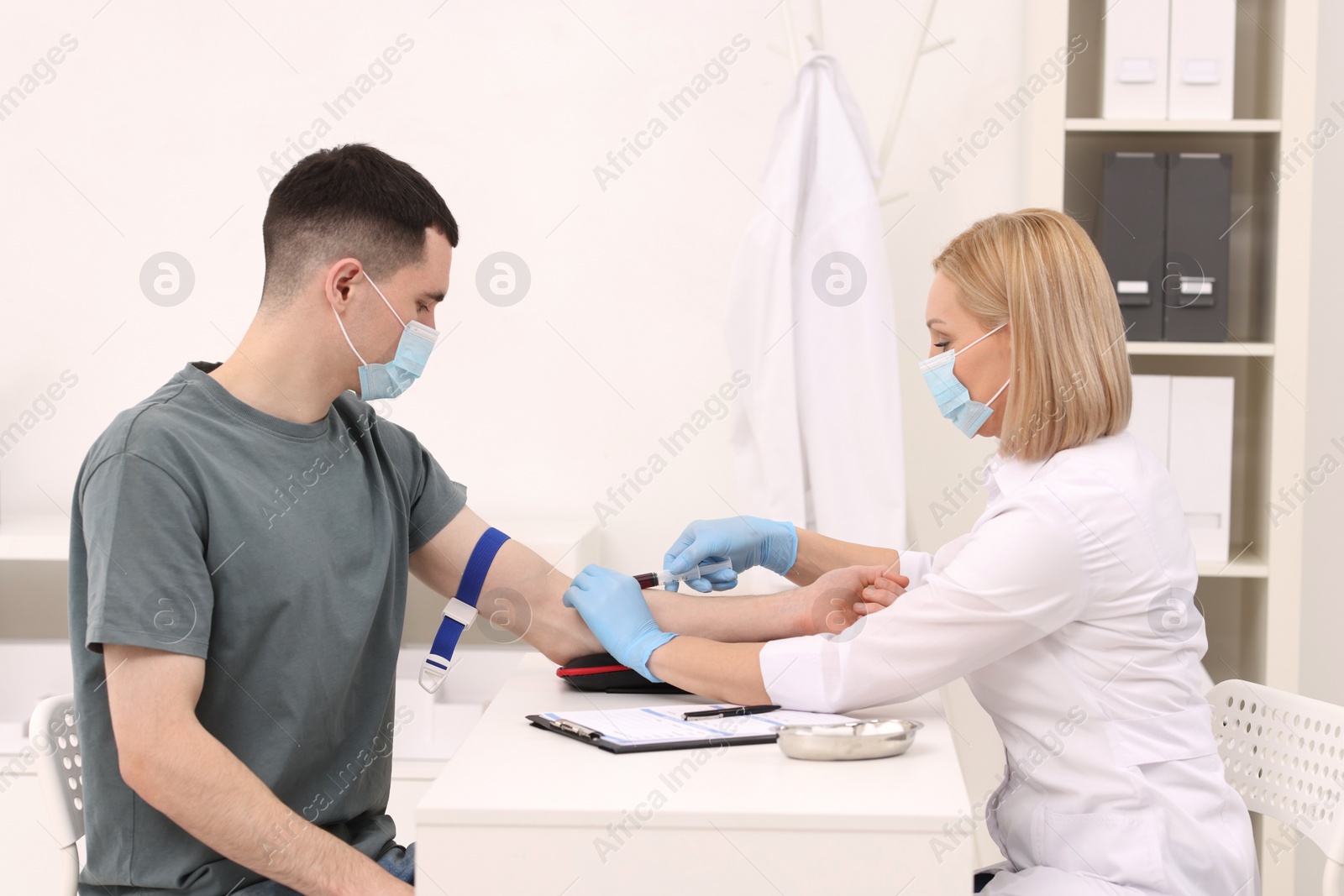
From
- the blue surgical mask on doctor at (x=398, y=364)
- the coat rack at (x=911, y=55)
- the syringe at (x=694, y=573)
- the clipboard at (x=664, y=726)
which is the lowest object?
the clipboard at (x=664, y=726)

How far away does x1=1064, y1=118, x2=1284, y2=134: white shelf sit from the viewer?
2.09m

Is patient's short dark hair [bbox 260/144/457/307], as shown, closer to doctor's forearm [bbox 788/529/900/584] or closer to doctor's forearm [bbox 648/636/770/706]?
doctor's forearm [bbox 648/636/770/706]

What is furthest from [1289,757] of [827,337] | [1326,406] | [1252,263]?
[1326,406]

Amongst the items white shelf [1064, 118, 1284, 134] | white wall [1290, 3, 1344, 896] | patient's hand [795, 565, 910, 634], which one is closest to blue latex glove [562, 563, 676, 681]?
patient's hand [795, 565, 910, 634]

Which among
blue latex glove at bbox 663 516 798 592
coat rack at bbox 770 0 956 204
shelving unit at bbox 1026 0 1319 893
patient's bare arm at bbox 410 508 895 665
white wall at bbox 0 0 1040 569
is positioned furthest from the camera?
white wall at bbox 0 0 1040 569

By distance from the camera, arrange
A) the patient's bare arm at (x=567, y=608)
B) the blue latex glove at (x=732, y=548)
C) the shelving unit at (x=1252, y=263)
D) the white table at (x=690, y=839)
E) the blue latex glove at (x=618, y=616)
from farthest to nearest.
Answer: the shelving unit at (x=1252, y=263) → the blue latex glove at (x=732, y=548) → the patient's bare arm at (x=567, y=608) → the blue latex glove at (x=618, y=616) → the white table at (x=690, y=839)

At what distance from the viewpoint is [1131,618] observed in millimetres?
1203

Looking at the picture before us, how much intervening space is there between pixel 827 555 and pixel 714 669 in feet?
1.81

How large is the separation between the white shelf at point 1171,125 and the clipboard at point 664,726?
4.70ft

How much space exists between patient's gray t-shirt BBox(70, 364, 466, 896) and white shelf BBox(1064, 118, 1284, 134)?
1.53 meters

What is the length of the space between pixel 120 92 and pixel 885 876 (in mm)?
2494

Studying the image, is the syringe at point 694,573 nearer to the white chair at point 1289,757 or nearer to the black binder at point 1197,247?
the white chair at point 1289,757

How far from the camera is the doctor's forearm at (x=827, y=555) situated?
1.78m

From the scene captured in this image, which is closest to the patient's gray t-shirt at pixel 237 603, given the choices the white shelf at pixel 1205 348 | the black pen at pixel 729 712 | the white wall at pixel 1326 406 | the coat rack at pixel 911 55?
the black pen at pixel 729 712
